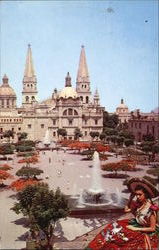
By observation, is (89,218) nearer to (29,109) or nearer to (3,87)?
(29,109)

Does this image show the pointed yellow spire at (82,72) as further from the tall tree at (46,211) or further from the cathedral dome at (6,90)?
the tall tree at (46,211)

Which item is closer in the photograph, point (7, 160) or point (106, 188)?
point (106, 188)

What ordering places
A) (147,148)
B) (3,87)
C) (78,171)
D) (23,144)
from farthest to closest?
(3,87)
(23,144)
(147,148)
(78,171)

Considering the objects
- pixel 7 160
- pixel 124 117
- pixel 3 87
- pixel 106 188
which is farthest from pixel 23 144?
pixel 124 117

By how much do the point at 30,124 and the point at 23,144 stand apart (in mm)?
17647

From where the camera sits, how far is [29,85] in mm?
70750

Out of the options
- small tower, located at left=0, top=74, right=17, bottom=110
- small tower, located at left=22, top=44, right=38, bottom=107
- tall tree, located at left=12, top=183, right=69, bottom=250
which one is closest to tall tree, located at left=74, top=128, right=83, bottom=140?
small tower, located at left=22, top=44, right=38, bottom=107

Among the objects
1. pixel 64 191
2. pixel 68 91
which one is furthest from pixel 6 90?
pixel 64 191

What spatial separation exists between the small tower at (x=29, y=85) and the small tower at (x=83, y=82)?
8.32 m

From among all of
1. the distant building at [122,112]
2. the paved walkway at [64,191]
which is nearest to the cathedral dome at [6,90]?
the distant building at [122,112]

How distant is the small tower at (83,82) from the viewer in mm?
68875

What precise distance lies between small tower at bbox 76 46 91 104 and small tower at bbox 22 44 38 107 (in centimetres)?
832

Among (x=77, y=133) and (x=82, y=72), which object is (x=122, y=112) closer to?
(x=82, y=72)

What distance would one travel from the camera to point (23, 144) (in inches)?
1861
